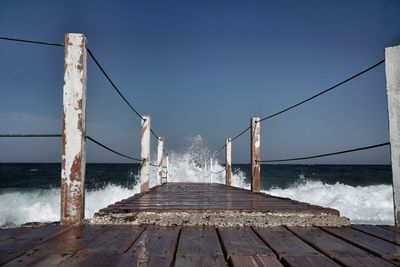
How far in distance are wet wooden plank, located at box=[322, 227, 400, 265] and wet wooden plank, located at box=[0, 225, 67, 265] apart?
1.49m

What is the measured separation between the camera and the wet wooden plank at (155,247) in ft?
4.22

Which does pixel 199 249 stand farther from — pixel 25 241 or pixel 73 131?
pixel 73 131

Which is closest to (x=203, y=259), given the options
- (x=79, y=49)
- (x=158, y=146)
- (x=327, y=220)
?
(x=327, y=220)

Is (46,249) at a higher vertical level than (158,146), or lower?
lower

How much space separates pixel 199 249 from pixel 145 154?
3.57 meters

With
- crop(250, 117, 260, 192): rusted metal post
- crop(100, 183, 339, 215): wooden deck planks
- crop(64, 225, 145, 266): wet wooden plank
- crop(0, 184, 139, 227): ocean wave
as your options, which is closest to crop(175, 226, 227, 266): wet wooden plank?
crop(64, 225, 145, 266): wet wooden plank

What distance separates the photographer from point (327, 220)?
2139 mm

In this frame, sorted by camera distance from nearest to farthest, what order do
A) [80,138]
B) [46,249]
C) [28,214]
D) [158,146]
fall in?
[46,249] → [80,138] → [158,146] → [28,214]

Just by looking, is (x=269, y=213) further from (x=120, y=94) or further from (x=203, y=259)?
(x=120, y=94)

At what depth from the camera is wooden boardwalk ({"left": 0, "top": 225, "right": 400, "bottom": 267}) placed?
1.29m

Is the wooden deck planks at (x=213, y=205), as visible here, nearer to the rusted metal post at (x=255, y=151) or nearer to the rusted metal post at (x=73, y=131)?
the rusted metal post at (x=73, y=131)

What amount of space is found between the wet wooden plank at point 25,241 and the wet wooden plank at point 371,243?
58.8 inches

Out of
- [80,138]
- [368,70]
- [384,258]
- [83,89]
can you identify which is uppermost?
[368,70]

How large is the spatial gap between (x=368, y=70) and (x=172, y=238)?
6.04ft
